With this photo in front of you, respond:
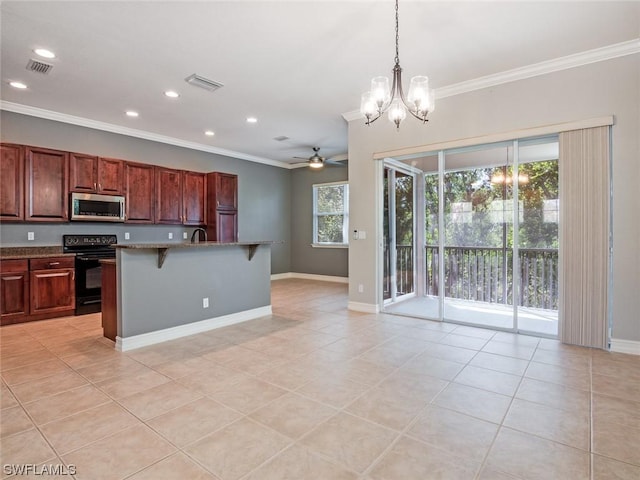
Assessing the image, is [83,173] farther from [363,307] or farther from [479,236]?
[479,236]

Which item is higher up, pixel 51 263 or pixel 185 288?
pixel 51 263

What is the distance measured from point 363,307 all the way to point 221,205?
3.60 m

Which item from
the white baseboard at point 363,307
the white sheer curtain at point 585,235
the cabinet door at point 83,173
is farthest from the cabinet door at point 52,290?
the white sheer curtain at point 585,235

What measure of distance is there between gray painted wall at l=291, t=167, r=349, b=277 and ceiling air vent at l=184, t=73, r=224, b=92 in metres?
4.37

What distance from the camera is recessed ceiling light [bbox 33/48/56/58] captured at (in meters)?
3.38

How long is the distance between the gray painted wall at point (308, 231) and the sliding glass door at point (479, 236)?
2.96 meters

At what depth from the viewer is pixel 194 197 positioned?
6.73 m

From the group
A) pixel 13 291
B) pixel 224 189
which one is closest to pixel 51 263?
pixel 13 291

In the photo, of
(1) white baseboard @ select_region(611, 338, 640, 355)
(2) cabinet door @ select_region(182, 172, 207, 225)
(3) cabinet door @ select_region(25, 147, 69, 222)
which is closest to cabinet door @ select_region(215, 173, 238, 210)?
(2) cabinet door @ select_region(182, 172, 207, 225)

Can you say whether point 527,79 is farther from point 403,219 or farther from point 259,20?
point 259,20

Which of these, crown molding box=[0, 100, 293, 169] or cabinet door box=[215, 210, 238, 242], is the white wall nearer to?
cabinet door box=[215, 210, 238, 242]

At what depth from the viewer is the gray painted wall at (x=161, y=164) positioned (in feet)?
16.1

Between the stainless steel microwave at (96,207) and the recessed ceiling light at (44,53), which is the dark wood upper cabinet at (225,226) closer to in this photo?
the stainless steel microwave at (96,207)

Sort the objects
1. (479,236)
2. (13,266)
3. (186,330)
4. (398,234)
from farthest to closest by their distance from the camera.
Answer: (398,234), (479,236), (13,266), (186,330)
